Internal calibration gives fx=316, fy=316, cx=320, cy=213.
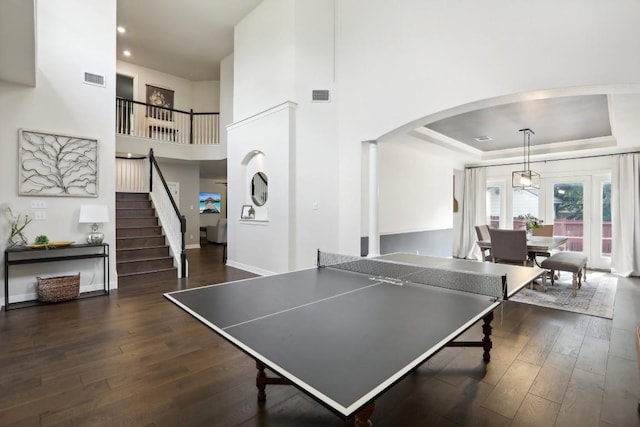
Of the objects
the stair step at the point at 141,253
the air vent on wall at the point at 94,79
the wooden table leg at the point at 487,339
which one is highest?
the air vent on wall at the point at 94,79

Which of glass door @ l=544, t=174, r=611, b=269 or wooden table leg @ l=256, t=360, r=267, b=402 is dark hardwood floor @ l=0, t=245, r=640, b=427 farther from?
glass door @ l=544, t=174, r=611, b=269

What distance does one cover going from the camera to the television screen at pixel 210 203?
13203 millimetres

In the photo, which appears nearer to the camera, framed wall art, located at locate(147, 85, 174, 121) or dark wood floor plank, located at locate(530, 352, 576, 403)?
dark wood floor plank, located at locate(530, 352, 576, 403)

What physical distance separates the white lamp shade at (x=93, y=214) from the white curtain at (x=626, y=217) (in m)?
9.65

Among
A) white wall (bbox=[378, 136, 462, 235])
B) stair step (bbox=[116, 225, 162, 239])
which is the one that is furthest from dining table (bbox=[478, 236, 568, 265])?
stair step (bbox=[116, 225, 162, 239])

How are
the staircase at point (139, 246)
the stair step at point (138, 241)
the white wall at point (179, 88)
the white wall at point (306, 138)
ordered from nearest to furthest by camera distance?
the white wall at point (306, 138), the staircase at point (139, 246), the stair step at point (138, 241), the white wall at point (179, 88)

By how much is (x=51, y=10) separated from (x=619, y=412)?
24.7 feet

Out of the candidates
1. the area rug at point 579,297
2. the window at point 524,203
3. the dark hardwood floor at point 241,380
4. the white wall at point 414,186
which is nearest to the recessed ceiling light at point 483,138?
the white wall at point 414,186

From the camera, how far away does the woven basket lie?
167 inches

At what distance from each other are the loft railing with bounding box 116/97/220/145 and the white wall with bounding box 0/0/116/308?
3824 mm

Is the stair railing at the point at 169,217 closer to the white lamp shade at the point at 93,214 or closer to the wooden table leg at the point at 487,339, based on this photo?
the white lamp shade at the point at 93,214

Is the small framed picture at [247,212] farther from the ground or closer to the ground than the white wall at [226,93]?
closer to the ground

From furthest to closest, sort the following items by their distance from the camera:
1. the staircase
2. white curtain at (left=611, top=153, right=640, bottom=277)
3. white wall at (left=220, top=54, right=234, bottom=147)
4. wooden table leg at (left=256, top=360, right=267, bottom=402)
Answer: white wall at (left=220, top=54, right=234, bottom=147), white curtain at (left=611, top=153, right=640, bottom=277), the staircase, wooden table leg at (left=256, top=360, right=267, bottom=402)

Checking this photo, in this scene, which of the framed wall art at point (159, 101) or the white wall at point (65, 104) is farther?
the framed wall art at point (159, 101)
